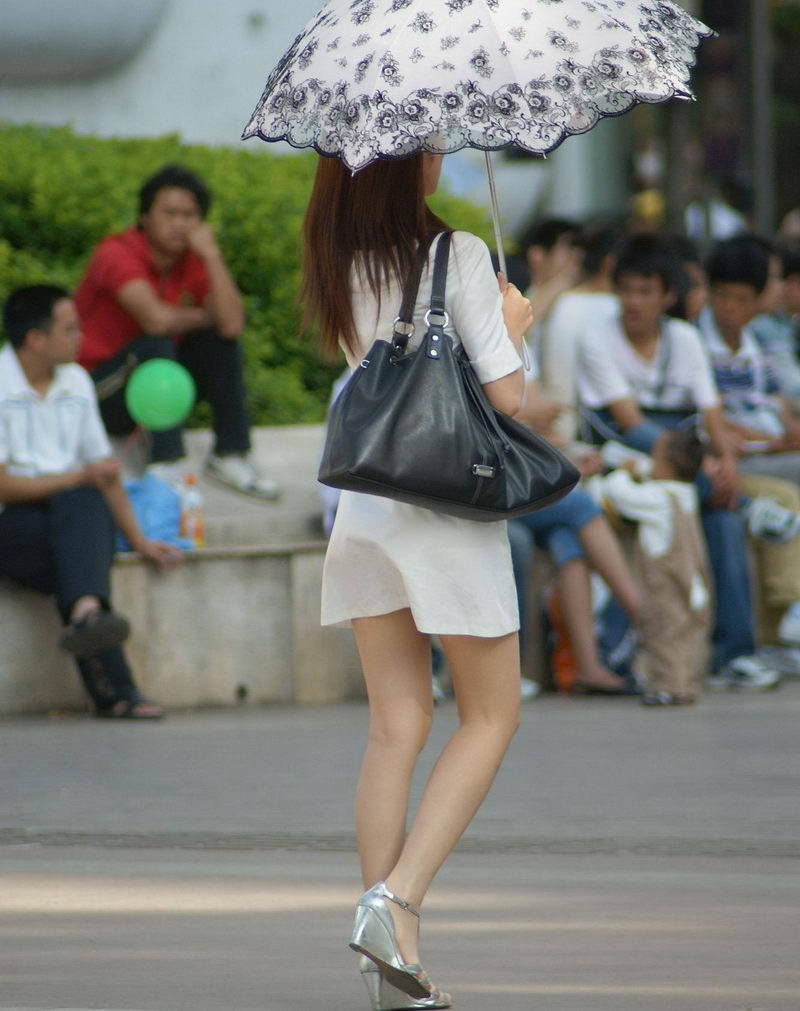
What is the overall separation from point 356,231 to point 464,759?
1124mm

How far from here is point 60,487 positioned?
25.9ft

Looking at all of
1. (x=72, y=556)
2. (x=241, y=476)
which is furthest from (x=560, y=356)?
(x=72, y=556)

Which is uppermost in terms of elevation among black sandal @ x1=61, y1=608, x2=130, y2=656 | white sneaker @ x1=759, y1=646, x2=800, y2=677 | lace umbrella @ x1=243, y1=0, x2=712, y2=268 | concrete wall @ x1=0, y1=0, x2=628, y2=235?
concrete wall @ x1=0, y1=0, x2=628, y2=235

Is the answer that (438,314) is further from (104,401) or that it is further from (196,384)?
(196,384)

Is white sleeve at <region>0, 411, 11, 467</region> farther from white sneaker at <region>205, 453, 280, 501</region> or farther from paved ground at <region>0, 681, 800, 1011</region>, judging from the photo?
white sneaker at <region>205, 453, 280, 501</region>

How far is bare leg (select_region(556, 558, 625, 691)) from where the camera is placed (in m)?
8.56

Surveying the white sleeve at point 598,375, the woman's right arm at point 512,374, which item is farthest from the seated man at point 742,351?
the woman's right arm at point 512,374

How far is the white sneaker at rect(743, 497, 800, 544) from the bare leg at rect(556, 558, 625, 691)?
1.08 metres

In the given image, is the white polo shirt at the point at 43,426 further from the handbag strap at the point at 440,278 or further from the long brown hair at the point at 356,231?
the handbag strap at the point at 440,278

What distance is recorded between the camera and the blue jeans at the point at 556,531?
8516 mm

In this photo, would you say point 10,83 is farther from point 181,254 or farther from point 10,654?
point 10,654

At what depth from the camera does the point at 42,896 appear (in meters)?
5.12

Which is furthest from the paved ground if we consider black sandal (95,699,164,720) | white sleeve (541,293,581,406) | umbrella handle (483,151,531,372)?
white sleeve (541,293,581,406)

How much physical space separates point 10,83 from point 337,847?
6.71 meters
